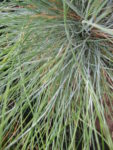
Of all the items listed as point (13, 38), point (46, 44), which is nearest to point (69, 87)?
point (46, 44)

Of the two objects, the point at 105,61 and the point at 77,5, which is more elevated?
the point at 77,5

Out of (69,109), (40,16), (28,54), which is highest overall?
(40,16)

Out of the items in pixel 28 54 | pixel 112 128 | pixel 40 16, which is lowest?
pixel 112 128

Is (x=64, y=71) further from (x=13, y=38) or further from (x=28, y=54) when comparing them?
(x=13, y=38)

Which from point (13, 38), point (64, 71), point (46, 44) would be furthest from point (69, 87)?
point (13, 38)

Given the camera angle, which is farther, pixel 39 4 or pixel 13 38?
pixel 13 38

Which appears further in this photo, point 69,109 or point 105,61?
point 105,61

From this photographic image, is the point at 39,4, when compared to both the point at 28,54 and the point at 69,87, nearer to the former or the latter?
the point at 28,54

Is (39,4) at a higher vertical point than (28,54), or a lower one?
higher
